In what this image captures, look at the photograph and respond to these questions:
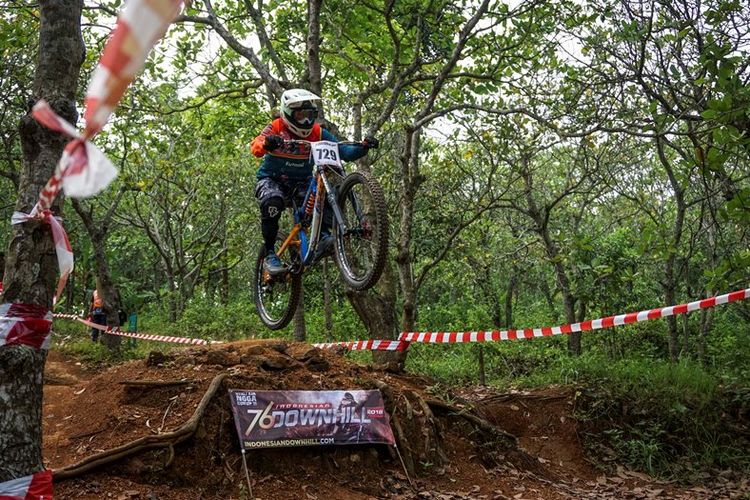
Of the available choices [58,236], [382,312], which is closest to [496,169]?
[382,312]

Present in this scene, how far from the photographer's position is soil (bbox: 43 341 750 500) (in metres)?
5.70

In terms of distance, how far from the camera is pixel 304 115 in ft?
22.1

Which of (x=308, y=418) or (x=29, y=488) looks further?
(x=308, y=418)

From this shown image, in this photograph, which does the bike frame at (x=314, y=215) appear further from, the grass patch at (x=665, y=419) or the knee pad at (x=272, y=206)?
the grass patch at (x=665, y=419)

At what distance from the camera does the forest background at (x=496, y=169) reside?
774 cm

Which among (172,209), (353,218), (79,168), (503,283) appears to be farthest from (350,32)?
(503,283)

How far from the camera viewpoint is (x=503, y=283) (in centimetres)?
2278

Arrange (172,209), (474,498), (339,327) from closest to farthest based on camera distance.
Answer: (474,498) < (339,327) < (172,209)

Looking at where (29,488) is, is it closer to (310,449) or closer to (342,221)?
(310,449)

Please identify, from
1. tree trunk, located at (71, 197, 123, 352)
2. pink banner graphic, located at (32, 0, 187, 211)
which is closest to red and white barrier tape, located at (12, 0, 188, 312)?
pink banner graphic, located at (32, 0, 187, 211)

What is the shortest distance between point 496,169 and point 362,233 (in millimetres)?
7052

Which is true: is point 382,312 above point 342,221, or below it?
below

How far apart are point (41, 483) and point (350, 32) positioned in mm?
7650

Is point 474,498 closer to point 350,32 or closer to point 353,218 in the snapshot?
point 353,218
